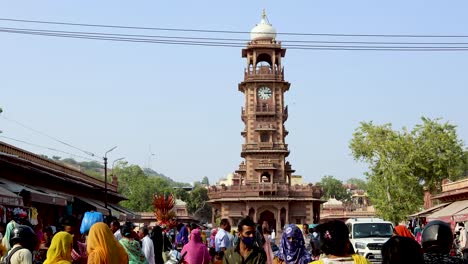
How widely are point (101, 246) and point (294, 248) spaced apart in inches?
134

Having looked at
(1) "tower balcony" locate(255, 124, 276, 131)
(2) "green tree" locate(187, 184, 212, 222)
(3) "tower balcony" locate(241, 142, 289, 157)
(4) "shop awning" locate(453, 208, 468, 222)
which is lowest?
(4) "shop awning" locate(453, 208, 468, 222)

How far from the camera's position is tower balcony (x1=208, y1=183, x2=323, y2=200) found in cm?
6994

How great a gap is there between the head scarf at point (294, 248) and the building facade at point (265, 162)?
59.6m

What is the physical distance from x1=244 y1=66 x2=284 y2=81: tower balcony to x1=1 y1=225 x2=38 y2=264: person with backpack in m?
65.5

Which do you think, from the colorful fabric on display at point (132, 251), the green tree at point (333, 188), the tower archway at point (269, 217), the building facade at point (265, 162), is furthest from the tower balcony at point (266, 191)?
the green tree at point (333, 188)

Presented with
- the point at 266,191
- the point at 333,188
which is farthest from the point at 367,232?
the point at 333,188

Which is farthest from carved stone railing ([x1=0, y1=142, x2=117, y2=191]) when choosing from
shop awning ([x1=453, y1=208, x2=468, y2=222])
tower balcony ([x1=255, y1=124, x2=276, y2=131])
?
tower balcony ([x1=255, y1=124, x2=276, y2=131])

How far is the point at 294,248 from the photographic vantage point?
10.0m

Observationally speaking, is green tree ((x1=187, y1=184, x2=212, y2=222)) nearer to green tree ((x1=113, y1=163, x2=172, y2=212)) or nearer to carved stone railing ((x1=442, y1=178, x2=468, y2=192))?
green tree ((x1=113, y1=163, x2=172, y2=212))

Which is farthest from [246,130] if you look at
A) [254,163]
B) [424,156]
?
[424,156]

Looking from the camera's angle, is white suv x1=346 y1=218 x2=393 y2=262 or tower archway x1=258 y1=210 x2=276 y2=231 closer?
white suv x1=346 y1=218 x2=393 y2=262

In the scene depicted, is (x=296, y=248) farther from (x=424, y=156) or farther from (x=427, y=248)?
(x=424, y=156)

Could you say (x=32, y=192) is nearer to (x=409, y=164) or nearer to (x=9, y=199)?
(x=9, y=199)

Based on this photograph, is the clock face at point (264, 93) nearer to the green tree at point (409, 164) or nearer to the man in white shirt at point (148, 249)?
the green tree at point (409, 164)
